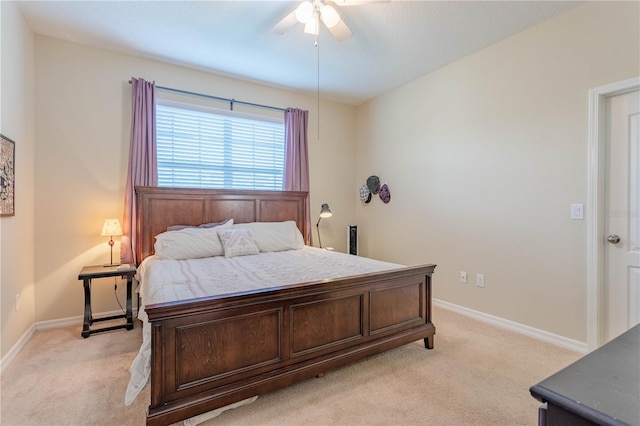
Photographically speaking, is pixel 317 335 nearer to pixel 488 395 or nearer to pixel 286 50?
pixel 488 395

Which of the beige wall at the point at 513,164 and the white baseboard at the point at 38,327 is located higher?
the beige wall at the point at 513,164

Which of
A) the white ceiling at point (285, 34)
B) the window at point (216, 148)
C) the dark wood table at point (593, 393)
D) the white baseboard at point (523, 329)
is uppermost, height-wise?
the white ceiling at point (285, 34)

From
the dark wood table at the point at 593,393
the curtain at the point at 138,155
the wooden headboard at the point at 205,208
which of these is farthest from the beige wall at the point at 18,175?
the dark wood table at the point at 593,393

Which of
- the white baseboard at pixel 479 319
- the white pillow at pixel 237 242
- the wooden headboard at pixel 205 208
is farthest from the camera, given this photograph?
the wooden headboard at pixel 205 208

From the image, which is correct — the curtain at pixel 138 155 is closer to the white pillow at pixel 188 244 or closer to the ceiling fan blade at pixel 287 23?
the white pillow at pixel 188 244

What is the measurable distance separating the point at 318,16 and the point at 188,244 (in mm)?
2389

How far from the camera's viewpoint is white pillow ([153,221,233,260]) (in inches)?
117

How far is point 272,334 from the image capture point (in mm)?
1842

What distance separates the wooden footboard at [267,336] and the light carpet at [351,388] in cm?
14

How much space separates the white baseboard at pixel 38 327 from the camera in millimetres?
2254

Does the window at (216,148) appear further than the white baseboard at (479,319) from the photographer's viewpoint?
Yes

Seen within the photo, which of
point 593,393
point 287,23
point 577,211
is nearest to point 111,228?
point 287,23

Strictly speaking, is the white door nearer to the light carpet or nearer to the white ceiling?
the light carpet

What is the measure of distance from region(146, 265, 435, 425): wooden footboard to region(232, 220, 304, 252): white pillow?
1.59 metres
